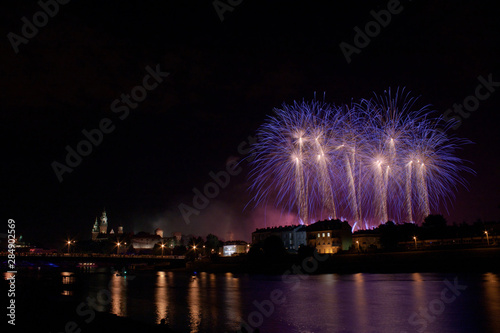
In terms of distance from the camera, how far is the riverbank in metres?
76.1

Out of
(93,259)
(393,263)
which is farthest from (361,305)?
(93,259)

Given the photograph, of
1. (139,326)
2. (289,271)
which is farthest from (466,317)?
(289,271)

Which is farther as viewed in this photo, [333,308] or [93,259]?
[93,259]

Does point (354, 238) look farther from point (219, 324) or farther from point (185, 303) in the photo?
point (219, 324)

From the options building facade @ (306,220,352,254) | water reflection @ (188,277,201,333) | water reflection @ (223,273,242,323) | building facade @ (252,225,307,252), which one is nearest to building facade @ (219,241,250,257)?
building facade @ (252,225,307,252)

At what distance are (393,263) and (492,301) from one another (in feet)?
158

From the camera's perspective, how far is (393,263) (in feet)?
294

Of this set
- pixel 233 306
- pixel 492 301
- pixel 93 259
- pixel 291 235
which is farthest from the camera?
pixel 291 235

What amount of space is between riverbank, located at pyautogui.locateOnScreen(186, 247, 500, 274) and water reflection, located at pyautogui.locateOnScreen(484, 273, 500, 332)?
16.8m

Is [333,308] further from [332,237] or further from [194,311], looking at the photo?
[332,237]

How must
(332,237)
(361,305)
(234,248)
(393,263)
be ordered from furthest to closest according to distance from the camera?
1. (234,248)
2. (332,237)
3. (393,263)
4. (361,305)

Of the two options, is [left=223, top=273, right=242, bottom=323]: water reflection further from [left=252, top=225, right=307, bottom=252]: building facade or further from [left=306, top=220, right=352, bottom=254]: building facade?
[left=252, top=225, right=307, bottom=252]: building facade

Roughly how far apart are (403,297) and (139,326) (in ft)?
115

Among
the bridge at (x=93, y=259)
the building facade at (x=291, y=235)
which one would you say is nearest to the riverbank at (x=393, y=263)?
the bridge at (x=93, y=259)
